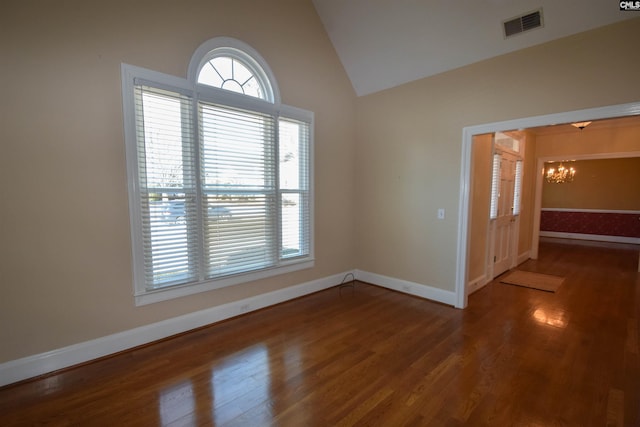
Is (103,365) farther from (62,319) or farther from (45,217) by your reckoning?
(45,217)

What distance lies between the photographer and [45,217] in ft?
7.08

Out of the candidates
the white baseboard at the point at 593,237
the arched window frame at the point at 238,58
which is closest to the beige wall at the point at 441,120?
the arched window frame at the point at 238,58

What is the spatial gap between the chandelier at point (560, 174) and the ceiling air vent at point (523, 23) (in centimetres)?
744

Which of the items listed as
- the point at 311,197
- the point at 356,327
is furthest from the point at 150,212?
the point at 356,327

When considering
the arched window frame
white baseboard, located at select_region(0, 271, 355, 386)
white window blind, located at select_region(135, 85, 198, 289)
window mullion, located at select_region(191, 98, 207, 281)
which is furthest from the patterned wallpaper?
white window blind, located at select_region(135, 85, 198, 289)

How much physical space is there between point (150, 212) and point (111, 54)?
1322 mm

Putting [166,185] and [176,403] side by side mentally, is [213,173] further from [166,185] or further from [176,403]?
[176,403]

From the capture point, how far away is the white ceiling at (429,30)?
100 inches

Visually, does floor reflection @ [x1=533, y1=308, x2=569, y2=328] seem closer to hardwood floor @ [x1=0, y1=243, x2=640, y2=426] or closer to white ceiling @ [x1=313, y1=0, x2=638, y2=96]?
hardwood floor @ [x1=0, y1=243, x2=640, y2=426]

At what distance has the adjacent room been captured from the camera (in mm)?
2037

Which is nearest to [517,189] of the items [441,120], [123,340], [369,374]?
[441,120]

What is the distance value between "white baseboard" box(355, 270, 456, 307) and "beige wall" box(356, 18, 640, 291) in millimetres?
83

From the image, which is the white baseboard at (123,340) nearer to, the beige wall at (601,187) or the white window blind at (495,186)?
the white window blind at (495,186)

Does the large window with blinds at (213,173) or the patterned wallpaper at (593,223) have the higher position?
the large window with blinds at (213,173)
